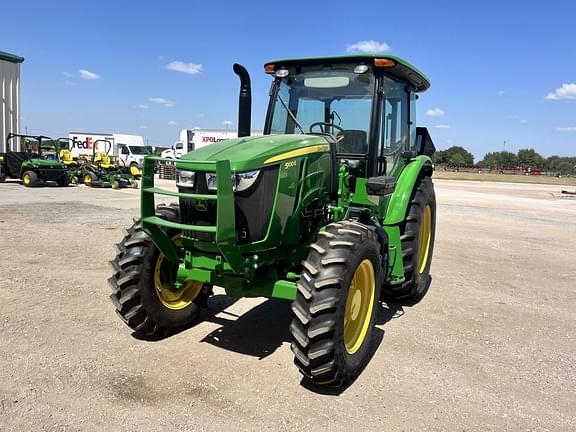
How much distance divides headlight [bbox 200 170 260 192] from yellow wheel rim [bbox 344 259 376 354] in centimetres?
107

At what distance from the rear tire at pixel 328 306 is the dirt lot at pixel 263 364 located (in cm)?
21

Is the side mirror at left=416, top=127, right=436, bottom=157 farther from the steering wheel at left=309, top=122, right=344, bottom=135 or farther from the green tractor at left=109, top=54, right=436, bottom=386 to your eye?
the steering wheel at left=309, top=122, right=344, bottom=135

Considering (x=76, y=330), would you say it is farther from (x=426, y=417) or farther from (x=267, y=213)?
(x=426, y=417)

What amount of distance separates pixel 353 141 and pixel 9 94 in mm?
21991

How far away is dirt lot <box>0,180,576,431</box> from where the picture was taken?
10.2 ft

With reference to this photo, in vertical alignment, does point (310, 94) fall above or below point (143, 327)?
above

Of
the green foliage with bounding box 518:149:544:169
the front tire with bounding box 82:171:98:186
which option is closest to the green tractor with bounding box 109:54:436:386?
the front tire with bounding box 82:171:98:186

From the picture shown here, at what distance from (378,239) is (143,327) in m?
2.19

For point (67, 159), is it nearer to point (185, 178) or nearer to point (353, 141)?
point (353, 141)

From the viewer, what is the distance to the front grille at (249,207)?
354 centimetres

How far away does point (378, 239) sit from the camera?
4.18 meters

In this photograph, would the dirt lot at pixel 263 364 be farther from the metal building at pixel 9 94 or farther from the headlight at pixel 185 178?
the metal building at pixel 9 94

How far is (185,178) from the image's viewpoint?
3650mm

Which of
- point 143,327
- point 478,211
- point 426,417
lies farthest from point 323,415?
point 478,211
